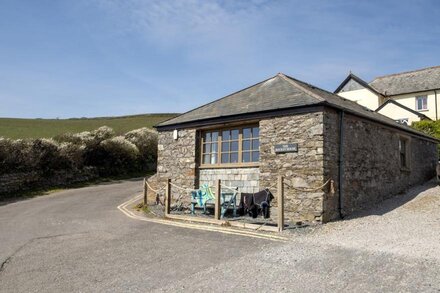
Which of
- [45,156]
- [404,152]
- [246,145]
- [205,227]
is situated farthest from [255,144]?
[45,156]

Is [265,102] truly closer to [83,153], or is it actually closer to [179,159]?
[179,159]

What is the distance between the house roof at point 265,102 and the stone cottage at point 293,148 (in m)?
0.04

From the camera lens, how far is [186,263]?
662cm

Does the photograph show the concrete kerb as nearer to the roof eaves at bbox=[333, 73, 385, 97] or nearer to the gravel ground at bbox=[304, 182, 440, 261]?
the gravel ground at bbox=[304, 182, 440, 261]

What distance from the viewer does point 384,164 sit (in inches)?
523

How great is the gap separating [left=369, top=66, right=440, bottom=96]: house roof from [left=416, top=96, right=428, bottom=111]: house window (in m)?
0.80

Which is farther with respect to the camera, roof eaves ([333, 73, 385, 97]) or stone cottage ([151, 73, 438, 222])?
roof eaves ([333, 73, 385, 97])

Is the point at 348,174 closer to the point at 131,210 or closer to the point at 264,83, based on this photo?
the point at 264,83

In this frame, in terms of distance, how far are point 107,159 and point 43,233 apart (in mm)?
A: 16733

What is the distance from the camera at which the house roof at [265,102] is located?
10877mm

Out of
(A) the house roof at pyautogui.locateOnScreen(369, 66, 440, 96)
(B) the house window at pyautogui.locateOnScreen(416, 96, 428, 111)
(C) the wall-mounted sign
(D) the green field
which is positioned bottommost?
(C) the wall-mounted sign

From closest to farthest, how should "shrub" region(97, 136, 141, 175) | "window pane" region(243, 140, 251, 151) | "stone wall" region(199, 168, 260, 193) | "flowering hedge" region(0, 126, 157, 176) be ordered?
"stone wall" region(199, 168, 260, 193) < "window pane" region(243, 140, 251, 151) < "flowering hedge" region(0, 126, 157, 176) < "shrub" region(97, 136, 141, 175)

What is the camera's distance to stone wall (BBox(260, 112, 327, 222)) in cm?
1002

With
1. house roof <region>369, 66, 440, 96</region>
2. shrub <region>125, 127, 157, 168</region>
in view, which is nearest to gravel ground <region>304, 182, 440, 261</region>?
shrub <region>125, 127, 157, 168</region>
